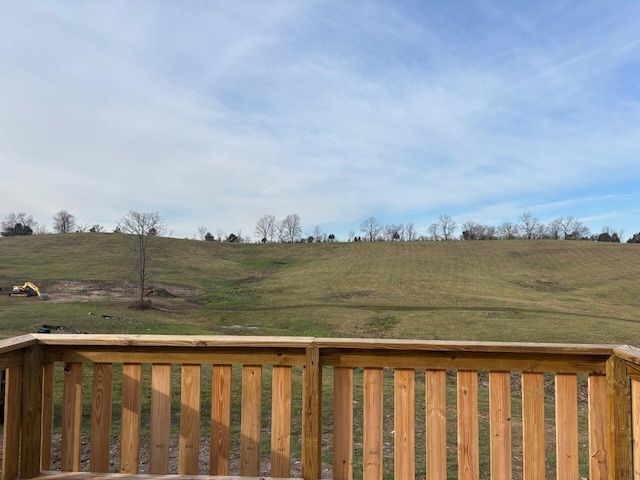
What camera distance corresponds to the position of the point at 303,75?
43.2ft

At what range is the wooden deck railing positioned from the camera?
1.90m

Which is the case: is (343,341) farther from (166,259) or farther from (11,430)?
(166,259)

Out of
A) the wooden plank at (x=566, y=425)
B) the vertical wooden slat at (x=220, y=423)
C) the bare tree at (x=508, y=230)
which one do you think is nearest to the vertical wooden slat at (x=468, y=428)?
the wooden plank at (x=566, y=425)

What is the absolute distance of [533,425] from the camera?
1922 millimetres

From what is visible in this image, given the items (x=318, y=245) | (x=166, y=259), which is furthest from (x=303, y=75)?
(x=318, y=245)

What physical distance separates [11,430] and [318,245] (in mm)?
51729

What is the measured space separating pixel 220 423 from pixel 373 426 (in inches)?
30.5

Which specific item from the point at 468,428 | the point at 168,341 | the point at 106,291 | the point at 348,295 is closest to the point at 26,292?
the point at 106,291

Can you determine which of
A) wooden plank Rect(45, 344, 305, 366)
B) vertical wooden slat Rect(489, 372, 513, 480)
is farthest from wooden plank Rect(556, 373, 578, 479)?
wooden plank Rect(45, 344, 305, 366)

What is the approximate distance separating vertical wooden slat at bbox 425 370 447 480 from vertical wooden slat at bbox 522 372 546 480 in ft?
1.28

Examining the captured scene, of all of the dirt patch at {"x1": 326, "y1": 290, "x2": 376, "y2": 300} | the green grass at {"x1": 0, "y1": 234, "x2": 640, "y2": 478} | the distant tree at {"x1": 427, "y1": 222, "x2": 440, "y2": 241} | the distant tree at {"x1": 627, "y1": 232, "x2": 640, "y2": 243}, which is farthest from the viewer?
the distant tree at {"x1": 427, "y1": 222, "x2": 440, "y2": 241}

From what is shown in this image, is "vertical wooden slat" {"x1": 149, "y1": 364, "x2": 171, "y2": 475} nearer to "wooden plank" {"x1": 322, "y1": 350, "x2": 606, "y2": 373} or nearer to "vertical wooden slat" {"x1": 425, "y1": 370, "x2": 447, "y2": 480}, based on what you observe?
"wooden plank" {"x1": 322, "y1": 350, "x2": 606, "y2": 373}

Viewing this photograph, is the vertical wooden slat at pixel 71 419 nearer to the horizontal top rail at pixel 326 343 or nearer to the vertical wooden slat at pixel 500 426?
the horizontal top rail at pixel 326 343

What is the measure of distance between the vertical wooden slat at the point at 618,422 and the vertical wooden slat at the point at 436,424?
2.46 ft
